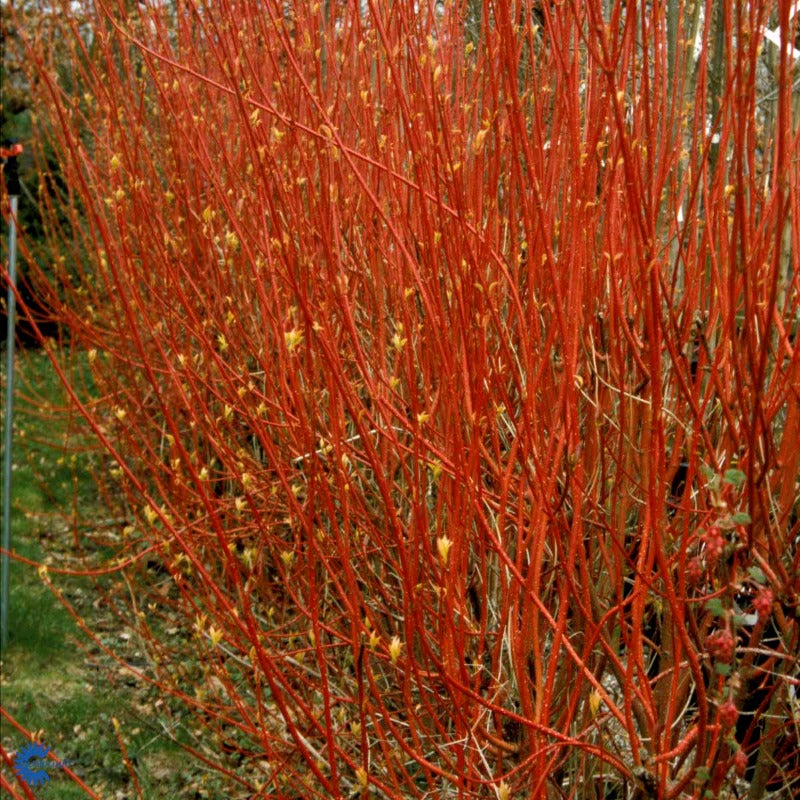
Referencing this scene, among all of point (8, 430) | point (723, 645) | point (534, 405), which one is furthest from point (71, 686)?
point (723, 645)

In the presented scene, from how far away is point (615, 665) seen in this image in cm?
210

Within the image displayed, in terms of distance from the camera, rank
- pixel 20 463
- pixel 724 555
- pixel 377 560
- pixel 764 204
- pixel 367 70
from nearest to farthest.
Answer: pixel 724 555
pixel 764 204
pixel 367 70
pixel 377 560
pixel 20 463

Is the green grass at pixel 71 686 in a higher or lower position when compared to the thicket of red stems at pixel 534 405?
lower

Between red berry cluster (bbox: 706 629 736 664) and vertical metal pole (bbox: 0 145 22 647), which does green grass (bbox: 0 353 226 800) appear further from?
red berry cluster (bbox: 706 629 736 664)

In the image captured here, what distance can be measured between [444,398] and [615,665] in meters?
0.76

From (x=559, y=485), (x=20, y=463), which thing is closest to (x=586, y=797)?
(x=559, y=485)

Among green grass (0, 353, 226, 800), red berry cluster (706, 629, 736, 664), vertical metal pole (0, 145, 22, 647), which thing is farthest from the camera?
vertical metal pole (0, 145, 22, 647)

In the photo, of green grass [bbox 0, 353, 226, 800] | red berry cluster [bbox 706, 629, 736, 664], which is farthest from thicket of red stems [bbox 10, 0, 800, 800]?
green grass [bbox 0, 353, 226, 800]

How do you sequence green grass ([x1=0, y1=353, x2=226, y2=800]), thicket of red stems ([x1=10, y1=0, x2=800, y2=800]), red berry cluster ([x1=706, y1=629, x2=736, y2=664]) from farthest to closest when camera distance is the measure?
1. green grass ([x1=0, y1=353, x2=226, y2=800])
2. thicket of red stems ([x1=10, y1=0, x2=800, y2=800])
3. red berry cluster ([x1=706, y1=629, x2=736, y2=664])

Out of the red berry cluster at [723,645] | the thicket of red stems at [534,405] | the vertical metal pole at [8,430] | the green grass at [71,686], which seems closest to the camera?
the red berry cluster at [723,645]

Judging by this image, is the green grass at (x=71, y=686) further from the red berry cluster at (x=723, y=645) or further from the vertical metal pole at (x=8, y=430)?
the red berry cluster at (x=723, y=645)

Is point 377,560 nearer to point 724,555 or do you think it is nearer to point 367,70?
point 367,70

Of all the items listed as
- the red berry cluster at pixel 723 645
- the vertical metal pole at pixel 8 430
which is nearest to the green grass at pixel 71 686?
the vertical metal pole at pixel 8 430

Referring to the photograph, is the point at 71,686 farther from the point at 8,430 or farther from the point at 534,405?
the point at 534,405
